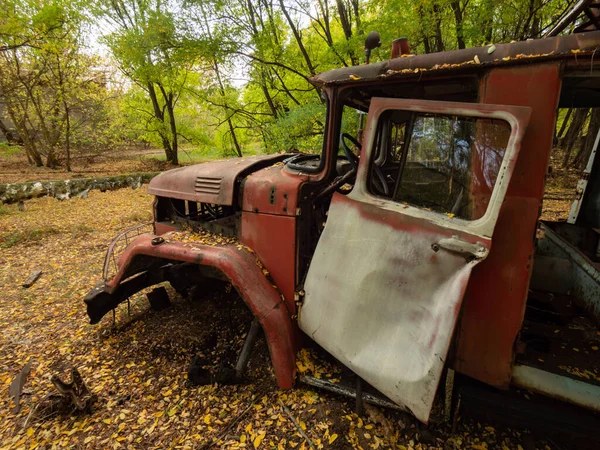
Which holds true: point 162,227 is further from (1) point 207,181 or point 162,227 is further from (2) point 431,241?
(2) point 431,241

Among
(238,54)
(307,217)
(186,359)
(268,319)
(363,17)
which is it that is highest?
(363,17)

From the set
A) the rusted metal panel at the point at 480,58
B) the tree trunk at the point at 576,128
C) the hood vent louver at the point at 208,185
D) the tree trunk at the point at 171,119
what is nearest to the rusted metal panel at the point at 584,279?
the rusted metal panel at the point at 480,58

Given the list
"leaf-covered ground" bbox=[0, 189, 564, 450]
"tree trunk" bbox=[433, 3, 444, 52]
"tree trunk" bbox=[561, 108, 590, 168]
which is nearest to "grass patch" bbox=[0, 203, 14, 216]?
"leaf-covered ground" bbox=[0, 189, 564, 450]

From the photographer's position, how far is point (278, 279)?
236 cm

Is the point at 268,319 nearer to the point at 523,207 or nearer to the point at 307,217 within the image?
the point at 307,217

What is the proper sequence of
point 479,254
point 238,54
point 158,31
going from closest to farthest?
point 479,254
point 158,31
point 238,54

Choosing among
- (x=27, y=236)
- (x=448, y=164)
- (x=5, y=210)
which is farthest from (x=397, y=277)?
(x=5, y=210)

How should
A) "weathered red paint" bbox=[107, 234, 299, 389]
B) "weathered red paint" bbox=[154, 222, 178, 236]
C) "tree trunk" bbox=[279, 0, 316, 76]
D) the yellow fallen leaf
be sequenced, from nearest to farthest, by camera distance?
the yellow fallen leaf
"weathered red paint" bbox=[107, 234, 299, 389]
"weathered red paint" bbox=[154, 222, 178, 236]
"tree trunk" bbox=[279, 0, 316, 76]

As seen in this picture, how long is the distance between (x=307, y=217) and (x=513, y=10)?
8.42 m

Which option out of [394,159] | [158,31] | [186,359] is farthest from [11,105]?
[394,159]

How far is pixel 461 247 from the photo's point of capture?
1.45 metres

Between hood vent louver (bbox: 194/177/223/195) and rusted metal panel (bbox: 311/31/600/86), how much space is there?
124 cm

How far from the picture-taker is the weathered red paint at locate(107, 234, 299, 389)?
2176mm

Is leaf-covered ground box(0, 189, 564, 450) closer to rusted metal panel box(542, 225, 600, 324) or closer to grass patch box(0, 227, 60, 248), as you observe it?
rusted metal panel box(542, 225, 600, 324)
